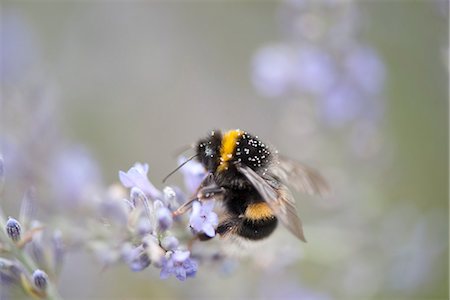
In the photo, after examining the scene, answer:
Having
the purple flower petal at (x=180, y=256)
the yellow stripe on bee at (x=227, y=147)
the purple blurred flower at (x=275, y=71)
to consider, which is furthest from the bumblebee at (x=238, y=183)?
the purple blurred flower at (x=275, y=71)

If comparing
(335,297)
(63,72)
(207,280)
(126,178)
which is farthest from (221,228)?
(63,72)

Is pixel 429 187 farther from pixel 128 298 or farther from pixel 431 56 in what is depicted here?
pixel 128 298

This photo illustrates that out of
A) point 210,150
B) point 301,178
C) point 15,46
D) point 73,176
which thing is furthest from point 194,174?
point 15,46

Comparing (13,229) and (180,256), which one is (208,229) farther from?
(13,229)

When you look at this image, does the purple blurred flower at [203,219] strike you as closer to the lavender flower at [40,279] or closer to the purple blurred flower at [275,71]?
the lavender flower at [40,279]

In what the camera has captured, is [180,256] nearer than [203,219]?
Yes

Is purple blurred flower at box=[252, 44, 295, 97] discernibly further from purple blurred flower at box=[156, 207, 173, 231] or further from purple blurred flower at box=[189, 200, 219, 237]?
purple blurred flower at box=[156, 207, 173, 231]
